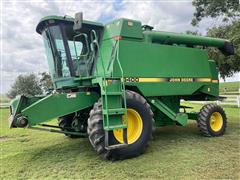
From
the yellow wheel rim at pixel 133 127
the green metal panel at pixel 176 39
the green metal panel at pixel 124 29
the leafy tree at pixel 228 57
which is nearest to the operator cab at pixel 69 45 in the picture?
the green metal panel at pixel 124 29

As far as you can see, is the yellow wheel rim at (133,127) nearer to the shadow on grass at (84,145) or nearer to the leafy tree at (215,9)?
the shadow on grass at (84,145)

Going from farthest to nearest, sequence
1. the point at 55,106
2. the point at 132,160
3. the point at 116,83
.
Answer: the point at 116,83, the point at 55,106, the point at 132,160

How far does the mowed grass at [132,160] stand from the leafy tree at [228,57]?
8.06m

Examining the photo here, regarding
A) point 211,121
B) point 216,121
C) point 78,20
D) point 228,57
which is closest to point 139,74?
point 78,20

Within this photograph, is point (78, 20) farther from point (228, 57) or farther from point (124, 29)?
point (228, 57)

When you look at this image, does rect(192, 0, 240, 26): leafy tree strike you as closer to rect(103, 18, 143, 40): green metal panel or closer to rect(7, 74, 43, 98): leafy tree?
rect(103, 18, 143, 40): green metal panel

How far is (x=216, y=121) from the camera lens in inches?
322

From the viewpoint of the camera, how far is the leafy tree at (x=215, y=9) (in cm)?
1968

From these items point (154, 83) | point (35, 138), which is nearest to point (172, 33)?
point (154, 83)

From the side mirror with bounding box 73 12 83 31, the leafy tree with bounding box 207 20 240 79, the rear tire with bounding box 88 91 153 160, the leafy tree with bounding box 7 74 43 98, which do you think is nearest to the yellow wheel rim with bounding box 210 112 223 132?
the rear tire with bounding box 88 91 153 160

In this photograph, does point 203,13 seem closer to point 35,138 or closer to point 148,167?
point 35,138

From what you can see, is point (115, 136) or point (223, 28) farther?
point (223, 28)

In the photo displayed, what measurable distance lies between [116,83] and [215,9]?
18.3 metres

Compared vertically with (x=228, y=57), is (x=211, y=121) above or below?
below
